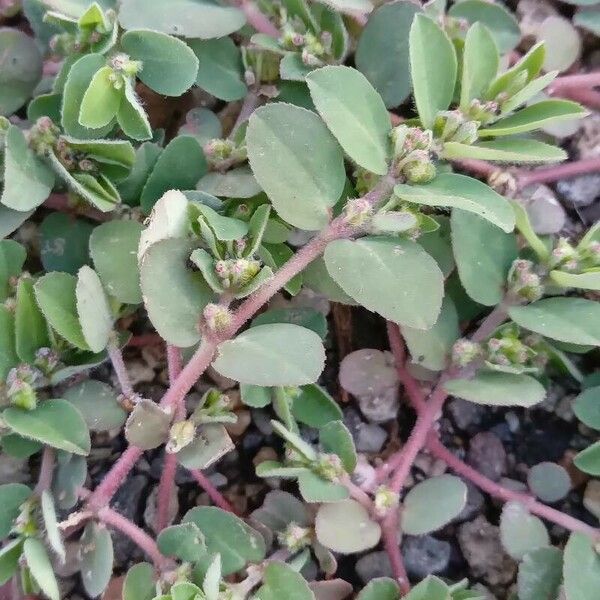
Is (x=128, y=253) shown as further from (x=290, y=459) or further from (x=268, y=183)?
(x=290, y=459)

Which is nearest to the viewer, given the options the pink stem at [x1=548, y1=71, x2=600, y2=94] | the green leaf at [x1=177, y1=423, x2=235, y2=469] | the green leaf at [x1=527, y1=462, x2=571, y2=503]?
the green leaf at [x1=177, y1=423, x2=235, y2=469]

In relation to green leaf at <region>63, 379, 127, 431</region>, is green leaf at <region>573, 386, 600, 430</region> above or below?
below

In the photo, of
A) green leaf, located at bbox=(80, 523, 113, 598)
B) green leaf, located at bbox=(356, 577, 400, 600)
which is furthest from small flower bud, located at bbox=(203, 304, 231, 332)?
green leaf, located at bbox=(356, 577, 400, 600)

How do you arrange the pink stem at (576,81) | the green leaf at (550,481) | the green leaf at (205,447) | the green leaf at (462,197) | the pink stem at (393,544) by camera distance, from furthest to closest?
the pink stem at (576,81)
the green leaf at (550,481)
the pink stem at (393,544)
the green leaf at (205,447)
the green leaf at (462,197)

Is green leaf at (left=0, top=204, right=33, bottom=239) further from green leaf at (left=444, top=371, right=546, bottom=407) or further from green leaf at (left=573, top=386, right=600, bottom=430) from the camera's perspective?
green leaf at (left=573, top=386, right=600, bottom=430)

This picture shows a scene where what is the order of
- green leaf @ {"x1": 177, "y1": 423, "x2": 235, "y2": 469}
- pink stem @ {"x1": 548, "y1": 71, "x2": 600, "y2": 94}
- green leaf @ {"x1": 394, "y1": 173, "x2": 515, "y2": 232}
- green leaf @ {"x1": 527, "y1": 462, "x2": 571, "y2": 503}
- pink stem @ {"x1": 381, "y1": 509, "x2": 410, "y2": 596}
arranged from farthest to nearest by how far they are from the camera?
1. pink stem @ {"x1": 548, "y1": 71, "x2": 600, "y2": 94}
2. green leaf @ {"x1": 527, "y1": 462, "x2": 571, "y2": 503}
3. pink stem @ {"x1": 381, "y1": 509, "x2": 410, "y2": 596}
4. green leaf @ {"x1": 177, "y1": 423, "x2": 235, "y2": 469}
5. green leaf @ {"x1": 394, "y1": 173, "x2": 515, "y2": 232}

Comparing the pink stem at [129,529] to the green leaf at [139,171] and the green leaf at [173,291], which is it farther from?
the green leaf at [139,171]

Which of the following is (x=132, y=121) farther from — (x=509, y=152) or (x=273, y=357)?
(x=509, y=152)

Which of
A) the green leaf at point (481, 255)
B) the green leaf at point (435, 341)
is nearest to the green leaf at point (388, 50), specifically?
the green leaf at point (481, 255)
